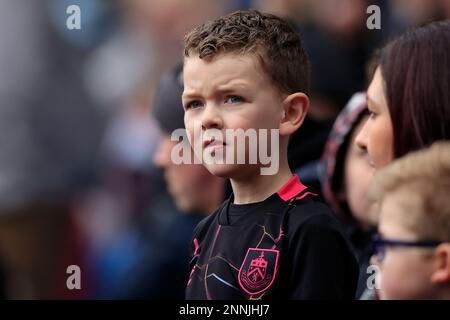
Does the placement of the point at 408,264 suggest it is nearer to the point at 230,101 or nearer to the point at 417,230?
the point at 417,230

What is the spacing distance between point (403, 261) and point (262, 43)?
548 mm

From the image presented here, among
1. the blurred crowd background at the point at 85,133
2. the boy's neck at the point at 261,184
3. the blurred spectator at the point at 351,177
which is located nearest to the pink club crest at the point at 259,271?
the boy's neck at the point at 261,184

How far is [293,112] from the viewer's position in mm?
A: 1867

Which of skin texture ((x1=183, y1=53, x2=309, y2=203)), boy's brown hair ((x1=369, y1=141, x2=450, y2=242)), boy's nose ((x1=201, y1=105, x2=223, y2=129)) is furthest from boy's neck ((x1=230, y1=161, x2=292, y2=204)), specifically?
boy's brown hair ((x1=369, y1=141, x2=450, y2=242))

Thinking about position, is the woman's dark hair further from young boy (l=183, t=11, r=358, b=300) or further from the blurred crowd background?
the blurred crowd background

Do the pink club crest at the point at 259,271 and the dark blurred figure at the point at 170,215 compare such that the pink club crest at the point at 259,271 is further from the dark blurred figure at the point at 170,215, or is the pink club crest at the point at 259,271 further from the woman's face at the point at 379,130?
the dark blurred figure at the point at 170,215

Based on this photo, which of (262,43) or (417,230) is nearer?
(417,230)

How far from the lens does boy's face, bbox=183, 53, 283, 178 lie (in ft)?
5.84

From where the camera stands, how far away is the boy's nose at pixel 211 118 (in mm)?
1776

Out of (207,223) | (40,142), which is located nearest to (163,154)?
(40,142)

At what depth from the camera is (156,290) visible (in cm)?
325

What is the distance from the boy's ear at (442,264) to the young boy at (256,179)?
219 millimetres
